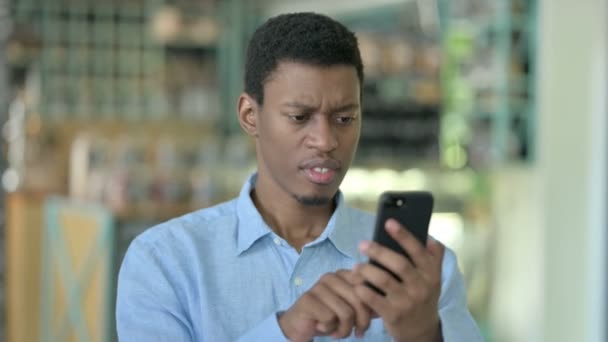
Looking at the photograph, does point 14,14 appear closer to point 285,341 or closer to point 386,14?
point 386,14

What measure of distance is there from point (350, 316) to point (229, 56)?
27.3 feet

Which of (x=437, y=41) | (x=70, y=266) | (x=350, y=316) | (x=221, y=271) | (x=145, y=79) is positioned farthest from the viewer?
(x=145, y=79)

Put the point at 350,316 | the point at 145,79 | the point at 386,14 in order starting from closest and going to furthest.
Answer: the point at 350,316
the point at 386,14
the point at 145,79

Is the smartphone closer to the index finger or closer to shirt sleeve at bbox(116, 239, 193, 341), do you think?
the index finger

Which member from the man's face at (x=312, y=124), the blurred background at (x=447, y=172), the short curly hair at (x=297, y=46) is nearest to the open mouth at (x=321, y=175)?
the man's face at (x=312, y=124)

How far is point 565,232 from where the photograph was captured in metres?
4.75

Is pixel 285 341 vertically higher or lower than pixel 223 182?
higher

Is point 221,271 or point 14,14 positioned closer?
point 221,271

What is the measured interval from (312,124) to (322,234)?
16 centimetres

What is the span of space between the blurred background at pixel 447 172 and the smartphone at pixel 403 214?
2404 mm

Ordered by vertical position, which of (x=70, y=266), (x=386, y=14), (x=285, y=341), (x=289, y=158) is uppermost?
(x=386, y=14)

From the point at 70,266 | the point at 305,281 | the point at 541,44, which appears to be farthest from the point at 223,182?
the point at 305,281

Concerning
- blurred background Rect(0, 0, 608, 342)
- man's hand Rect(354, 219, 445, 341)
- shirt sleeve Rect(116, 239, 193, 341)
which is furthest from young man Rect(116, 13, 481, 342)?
blurred background Rect(0, 0, 608, 342)

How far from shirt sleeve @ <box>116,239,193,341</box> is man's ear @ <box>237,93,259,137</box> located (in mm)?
225
